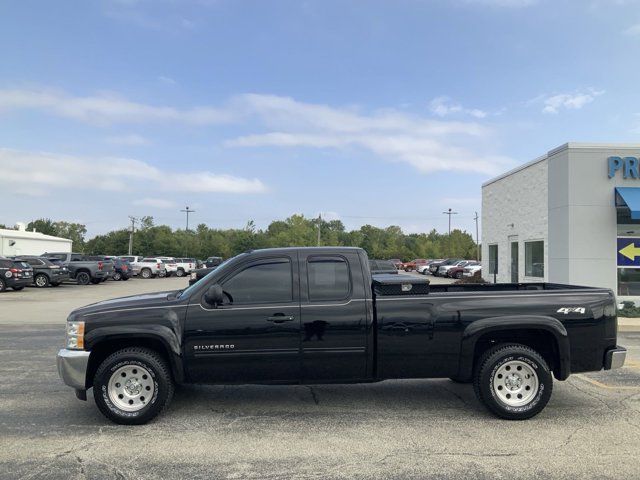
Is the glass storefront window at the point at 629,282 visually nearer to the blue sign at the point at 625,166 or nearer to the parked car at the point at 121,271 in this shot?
the blue sign at the point at 625,166

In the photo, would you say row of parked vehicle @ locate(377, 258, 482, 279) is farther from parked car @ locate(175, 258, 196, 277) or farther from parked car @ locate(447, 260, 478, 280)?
parked car @ locate(175, 258, 196, 277)

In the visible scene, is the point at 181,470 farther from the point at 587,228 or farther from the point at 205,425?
the point at 587,228

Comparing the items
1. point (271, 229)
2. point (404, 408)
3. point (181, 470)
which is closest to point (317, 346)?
point (404, 408)

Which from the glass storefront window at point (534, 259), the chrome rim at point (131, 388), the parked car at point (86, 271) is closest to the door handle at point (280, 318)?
the chrome rim at point (131, 388)

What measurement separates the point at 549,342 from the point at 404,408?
177 centimetres

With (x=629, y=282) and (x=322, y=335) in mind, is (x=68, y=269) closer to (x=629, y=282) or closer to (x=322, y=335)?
(x=629, y=282)

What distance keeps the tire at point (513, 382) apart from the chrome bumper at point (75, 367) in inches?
161

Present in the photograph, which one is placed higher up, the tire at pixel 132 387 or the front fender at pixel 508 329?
the front fender at pixel 508 329

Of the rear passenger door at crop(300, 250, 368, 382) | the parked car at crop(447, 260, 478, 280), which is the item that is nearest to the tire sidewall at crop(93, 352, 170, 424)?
the rear passenger door at crop(300, 250, 368, 382)

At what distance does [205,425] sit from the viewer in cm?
524

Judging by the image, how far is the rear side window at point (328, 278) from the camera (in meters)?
5.49

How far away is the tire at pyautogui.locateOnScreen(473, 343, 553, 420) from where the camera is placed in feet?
17.6

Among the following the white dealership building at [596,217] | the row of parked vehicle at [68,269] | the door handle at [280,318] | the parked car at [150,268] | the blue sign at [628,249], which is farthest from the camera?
the parked car at [150,268]

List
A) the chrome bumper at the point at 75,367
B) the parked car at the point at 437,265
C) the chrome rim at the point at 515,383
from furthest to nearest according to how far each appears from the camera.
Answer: the parked car at the point at 437,265 < the chrome rim at the point at 515,383 < the chrome bumper at the point at 75,367
